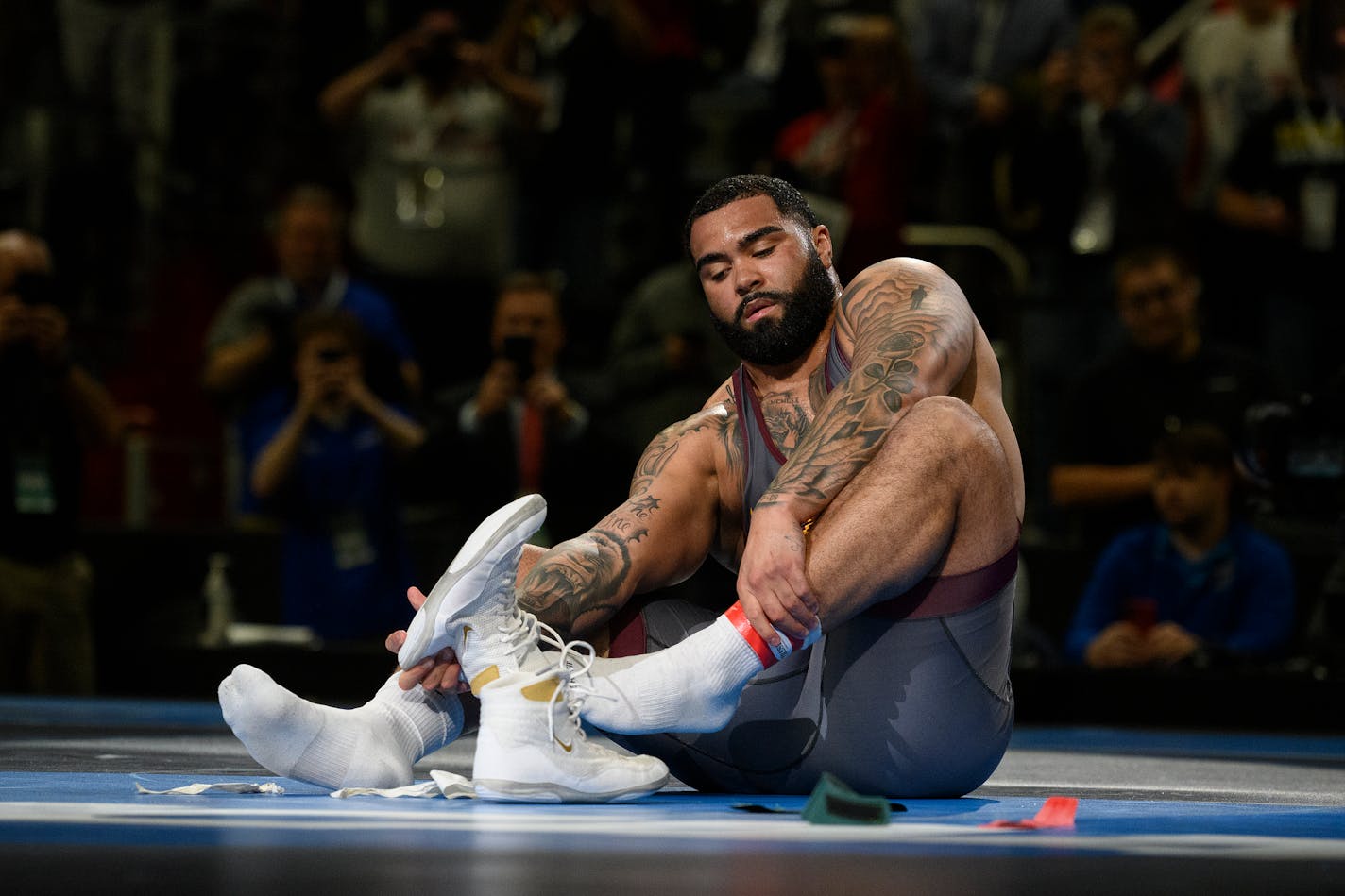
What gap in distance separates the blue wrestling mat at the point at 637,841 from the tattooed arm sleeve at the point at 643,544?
0.30 metres

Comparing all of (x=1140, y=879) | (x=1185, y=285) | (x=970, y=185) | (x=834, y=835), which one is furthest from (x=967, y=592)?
(x=970, y=185)

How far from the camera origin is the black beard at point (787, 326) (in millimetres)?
2854

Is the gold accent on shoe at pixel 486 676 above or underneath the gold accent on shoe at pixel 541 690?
above

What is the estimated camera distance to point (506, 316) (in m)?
5.51

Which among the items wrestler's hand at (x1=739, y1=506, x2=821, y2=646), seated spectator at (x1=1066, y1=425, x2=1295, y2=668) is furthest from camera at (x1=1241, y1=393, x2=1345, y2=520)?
wrestler's hand at (x1=739, y1=506, x2=821, y2=646)

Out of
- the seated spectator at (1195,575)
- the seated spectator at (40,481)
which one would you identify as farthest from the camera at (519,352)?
the seated spectator at (1195,575)

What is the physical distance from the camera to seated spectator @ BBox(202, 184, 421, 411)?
566cm

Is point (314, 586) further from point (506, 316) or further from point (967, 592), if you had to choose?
point (967, 592)

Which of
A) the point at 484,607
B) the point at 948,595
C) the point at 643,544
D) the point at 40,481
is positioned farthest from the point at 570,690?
the point at 40,481

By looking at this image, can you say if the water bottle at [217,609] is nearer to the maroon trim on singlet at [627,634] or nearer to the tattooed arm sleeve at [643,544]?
the tattooed arm sleeve at [643,544]

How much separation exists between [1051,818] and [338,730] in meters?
0.93

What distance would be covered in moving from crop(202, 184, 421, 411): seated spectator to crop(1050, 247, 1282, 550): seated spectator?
2084mm

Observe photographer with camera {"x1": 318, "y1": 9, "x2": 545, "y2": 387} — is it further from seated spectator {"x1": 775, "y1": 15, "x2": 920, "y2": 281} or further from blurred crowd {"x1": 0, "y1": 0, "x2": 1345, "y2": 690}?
seated spectator {"x1": 775, "y1": 15, "x2": 920, "y2": 281}

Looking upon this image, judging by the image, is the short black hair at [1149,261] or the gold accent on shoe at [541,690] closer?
the gold accent on shoe at [541,690]
